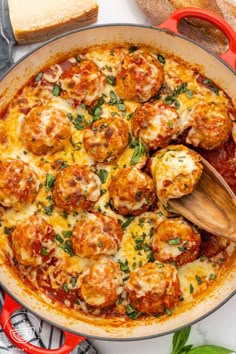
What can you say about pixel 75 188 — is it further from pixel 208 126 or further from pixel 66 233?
pixel 208 126

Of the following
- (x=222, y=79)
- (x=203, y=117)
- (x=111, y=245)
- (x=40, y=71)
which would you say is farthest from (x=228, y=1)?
(x=111, y=245)

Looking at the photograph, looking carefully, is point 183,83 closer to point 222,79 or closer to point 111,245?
point 222,79

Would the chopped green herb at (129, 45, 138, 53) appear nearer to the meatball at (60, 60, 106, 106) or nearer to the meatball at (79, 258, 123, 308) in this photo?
the meatball at (60, 60, 106, 106)

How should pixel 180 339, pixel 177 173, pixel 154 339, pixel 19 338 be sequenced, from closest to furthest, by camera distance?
pixel 177 173 → pixel 19 338 → pixel 180 339 → pixel 154 339

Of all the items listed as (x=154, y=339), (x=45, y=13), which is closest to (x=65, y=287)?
(x=154, y=339)

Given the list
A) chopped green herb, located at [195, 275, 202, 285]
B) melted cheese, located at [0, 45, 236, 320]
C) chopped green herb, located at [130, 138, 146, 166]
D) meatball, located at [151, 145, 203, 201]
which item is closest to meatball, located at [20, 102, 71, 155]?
melted cheese, located at [0, 45, 236, 320]

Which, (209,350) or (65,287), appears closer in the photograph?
(65,287)
